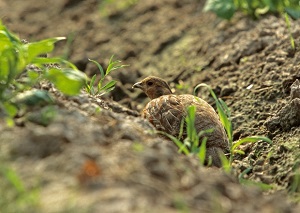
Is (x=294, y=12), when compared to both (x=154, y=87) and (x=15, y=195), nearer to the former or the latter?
(x=154, y=87)

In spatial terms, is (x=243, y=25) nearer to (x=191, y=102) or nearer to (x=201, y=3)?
(x=201, y=3)

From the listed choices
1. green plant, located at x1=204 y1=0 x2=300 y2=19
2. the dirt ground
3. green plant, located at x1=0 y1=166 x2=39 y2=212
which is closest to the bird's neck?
the dirt ground

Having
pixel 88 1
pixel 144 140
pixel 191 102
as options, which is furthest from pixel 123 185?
pixel 88 1

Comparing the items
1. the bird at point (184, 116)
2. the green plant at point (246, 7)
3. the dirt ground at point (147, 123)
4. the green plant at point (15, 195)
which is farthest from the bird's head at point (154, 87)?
the green plant at point (15, 195)

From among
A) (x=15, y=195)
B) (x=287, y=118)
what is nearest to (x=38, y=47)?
(x=15, y=195)

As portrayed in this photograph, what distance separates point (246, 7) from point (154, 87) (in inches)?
70.1

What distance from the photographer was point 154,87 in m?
7.27

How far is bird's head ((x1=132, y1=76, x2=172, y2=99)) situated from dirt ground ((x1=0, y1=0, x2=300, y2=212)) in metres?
0.39

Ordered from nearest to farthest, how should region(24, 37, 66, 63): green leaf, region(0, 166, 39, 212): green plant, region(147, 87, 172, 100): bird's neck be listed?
1. region(0, 166, 39, 212): green plant
2. region(24, 37, 66, 63): green leaf
3. region(147, 87, 172, 100): bird's neck

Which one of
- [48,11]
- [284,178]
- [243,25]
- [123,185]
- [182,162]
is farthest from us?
[48,11]

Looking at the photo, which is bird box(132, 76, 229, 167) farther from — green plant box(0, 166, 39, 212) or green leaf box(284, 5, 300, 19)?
green plant box(0, 166, 39, 212)

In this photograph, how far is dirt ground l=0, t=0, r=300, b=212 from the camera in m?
3.58

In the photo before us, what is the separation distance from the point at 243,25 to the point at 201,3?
1421 millimetres

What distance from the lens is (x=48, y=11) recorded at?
1060 cm
